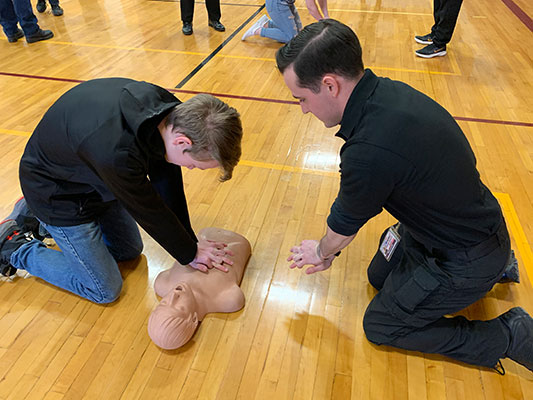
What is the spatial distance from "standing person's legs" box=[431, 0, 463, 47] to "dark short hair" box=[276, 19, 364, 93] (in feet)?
12.2

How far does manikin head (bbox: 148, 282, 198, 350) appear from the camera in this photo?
5.40ft

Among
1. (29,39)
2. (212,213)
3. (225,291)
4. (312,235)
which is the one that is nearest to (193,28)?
(29,39)

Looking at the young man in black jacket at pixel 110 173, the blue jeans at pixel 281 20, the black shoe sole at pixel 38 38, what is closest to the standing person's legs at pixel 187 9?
the blue jeans at pixel 281 20

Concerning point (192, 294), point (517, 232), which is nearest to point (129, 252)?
point (192, 294)

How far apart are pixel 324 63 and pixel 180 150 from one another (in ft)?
1.87

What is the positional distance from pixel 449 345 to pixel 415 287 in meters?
0.31

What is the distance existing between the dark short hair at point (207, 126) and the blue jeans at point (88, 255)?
73 cm

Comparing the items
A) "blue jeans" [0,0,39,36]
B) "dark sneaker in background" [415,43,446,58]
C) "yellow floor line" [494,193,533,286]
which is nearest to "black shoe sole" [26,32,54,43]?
"blue jeans" [0,0,39,36]

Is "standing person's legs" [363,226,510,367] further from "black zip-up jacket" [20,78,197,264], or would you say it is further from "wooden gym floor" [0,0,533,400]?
"black zip-up jacket" [20,78,197,264]

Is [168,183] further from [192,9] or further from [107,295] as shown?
[192,9]

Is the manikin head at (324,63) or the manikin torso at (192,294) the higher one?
the manikin head at (324,63)

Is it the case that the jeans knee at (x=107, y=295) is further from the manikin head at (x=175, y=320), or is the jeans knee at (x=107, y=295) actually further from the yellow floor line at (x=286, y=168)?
the yellow floor line at (x=286, y=168)

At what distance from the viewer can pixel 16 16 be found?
4.90 metres

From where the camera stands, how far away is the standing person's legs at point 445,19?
414cm
